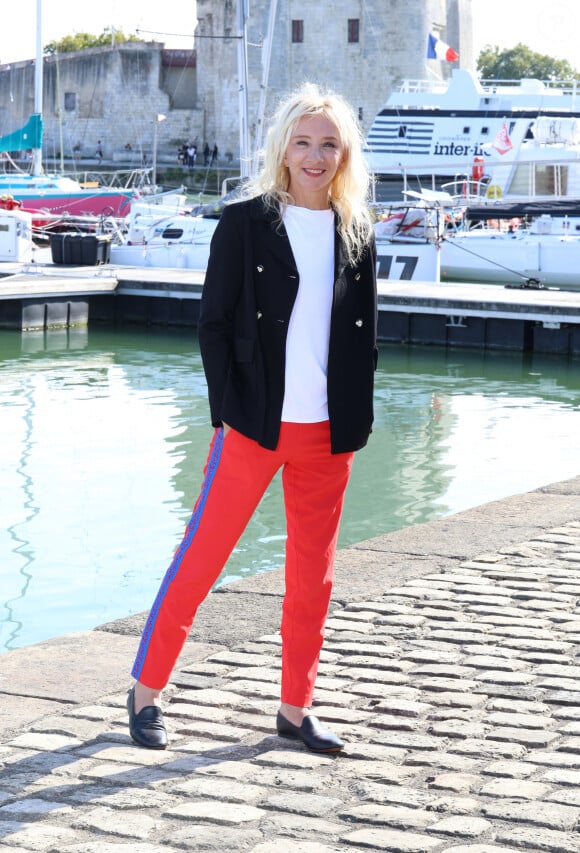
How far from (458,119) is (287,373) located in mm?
38929

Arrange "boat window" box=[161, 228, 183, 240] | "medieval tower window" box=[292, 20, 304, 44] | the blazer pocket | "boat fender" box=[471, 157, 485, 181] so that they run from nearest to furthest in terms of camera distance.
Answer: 1. the blazer pocket
2. "boat window" box=[161, 228, 183, 240]
3. "boat fender" box=[471, 157, 485, 181]
4. "medieval tower window" box=[292, 20, 304, 44]

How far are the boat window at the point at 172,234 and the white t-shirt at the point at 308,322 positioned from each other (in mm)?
21708

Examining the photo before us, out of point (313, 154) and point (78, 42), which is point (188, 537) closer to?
point (313, 154)

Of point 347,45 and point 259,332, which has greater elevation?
point 347,45

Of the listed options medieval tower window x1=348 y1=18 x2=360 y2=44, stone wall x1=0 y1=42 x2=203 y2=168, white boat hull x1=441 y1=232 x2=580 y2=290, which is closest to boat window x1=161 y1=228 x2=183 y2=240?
white boat hull x1=441 y1=232 x2=580 y2=290

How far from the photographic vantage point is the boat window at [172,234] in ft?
81.5

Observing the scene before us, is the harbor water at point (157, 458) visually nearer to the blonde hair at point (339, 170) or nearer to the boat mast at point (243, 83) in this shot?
the blonde hair at point (339, 170)

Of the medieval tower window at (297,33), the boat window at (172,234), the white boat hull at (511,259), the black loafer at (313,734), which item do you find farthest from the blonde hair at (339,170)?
the medieval tower window at (297,33)

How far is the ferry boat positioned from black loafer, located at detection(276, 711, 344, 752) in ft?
117

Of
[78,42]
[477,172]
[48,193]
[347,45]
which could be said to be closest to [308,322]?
[48,193]

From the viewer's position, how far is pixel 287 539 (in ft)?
11.1

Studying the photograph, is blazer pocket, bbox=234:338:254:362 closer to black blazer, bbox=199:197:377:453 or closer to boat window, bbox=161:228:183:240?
black blazer, bbox=199:197:377:453

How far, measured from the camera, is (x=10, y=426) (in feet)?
38.8

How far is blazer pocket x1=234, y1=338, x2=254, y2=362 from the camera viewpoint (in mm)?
3309
